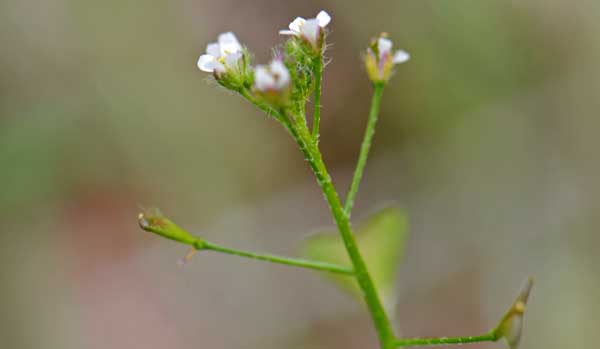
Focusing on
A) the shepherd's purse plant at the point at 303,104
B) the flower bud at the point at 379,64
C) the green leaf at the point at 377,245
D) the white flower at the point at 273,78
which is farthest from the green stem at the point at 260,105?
the green leaf at the point at 377,245

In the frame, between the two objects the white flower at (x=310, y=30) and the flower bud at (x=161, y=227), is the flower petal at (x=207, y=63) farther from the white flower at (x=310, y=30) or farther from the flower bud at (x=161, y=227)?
the flower bud at (x=161, y=227)

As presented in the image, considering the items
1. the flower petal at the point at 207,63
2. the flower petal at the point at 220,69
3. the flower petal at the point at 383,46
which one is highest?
the flower petal at the point at 207,63

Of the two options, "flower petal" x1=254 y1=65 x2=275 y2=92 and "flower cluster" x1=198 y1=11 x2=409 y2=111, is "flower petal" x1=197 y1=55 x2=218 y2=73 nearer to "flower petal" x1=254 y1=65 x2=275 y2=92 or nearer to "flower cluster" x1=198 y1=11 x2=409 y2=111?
"flower cluster" x1=198 y1=11 x2=409 y2=111

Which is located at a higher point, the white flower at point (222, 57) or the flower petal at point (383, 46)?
the white flower at point (222, 57)

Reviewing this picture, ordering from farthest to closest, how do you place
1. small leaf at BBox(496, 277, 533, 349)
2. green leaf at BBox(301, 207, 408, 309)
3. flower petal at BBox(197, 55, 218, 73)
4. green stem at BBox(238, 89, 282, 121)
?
green leaf at BBox(301, 207, 408, 309) < flower petal at BBox(197, 55, 218, 73) < green stem at BBox(238, 89, 282, 121) < small leaf at BBox(496, 277, 533, 349)

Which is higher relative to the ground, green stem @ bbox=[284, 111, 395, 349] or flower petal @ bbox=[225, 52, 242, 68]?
flower petal @ bbox=[225, 52, 242, 68]

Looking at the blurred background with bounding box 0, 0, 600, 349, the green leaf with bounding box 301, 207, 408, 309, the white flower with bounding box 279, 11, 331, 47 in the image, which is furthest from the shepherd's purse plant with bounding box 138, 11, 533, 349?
the blurred background with bounding box 0, 0, 600, 349
